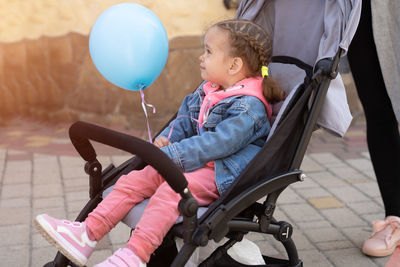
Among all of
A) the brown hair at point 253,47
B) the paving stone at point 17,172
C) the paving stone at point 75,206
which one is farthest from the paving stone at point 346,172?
the paving stone at point 17,172

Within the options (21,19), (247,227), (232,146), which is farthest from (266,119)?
(21,19)

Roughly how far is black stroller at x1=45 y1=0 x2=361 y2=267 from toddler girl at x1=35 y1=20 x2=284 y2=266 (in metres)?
0.09

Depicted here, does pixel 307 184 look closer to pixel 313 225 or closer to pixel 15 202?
pixel 313 225

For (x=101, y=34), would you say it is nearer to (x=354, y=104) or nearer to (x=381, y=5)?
(x=381, y=5)

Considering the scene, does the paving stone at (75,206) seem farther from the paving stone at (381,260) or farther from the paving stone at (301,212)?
the paving stone at (381,260)

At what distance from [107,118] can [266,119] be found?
296 cm

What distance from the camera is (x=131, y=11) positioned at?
90.7 inches

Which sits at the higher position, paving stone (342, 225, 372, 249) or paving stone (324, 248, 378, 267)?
paving stone (324, 248, 378, 267)

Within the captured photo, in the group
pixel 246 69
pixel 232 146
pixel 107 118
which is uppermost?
pixel 246 69

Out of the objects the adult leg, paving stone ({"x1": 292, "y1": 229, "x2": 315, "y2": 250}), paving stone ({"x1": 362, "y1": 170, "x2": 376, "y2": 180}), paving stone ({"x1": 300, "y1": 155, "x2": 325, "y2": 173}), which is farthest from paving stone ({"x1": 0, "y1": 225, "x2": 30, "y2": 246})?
paving stone ({"x1": 362, "y1": 170, "x2": 376, "y2": 180})

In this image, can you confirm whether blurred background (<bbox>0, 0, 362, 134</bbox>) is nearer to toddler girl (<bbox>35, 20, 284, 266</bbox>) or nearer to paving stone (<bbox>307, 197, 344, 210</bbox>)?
paving stone (<bbox>307, 197, 344, 210</bbox>)

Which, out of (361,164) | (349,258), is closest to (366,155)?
(361,164)

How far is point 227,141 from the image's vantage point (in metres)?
2.14

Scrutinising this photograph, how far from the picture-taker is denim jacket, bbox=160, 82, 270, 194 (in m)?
2.15
